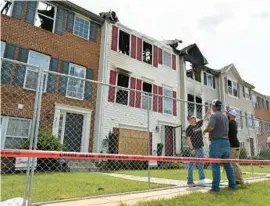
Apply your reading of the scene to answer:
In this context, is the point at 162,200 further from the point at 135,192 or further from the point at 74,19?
the point at 74,19

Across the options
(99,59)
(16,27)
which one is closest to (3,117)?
(16,27)

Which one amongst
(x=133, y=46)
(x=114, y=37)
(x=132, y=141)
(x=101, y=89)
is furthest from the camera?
(x=133, y=46)

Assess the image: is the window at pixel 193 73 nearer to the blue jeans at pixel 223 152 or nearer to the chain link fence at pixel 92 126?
the chain link fence at pixel 92 126

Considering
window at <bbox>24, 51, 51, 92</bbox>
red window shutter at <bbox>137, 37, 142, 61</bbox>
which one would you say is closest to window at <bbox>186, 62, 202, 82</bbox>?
red window shutter at <bbox>137, 37, 142, 61</bbox>

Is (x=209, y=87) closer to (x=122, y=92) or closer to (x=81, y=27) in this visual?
(x=122, y=92)

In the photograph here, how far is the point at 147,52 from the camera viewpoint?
22.2m

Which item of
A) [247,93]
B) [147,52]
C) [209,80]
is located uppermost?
[247,93]

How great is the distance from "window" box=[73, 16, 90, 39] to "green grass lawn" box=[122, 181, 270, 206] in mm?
14388

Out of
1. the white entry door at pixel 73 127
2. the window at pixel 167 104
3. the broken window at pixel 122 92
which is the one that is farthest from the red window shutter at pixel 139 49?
the white entry door at pixel 73 127

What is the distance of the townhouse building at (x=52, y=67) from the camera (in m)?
13.5

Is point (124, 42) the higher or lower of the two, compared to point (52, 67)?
higher

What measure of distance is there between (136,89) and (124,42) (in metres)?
3.74

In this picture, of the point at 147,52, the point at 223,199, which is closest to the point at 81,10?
the point at 147,52

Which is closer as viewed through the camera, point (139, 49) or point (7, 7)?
point (7, 7)
